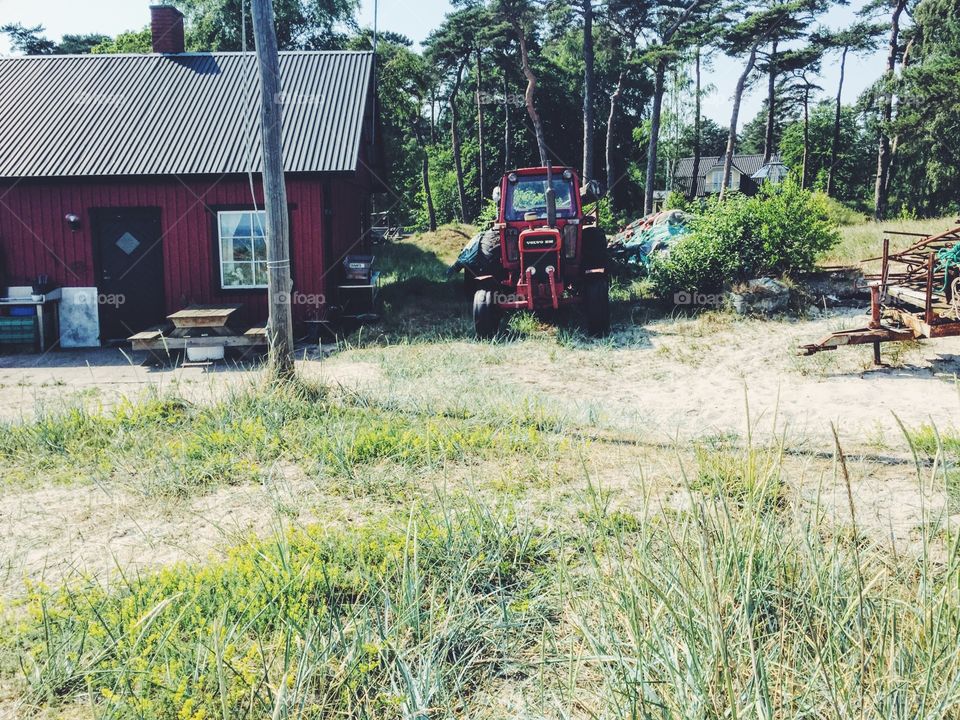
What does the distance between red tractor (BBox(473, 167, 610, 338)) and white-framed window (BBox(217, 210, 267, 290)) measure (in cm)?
373

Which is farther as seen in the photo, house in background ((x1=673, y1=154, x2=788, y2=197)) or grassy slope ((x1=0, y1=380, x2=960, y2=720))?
house in background ((x1=673, y1=154, x2=788, y2=197))

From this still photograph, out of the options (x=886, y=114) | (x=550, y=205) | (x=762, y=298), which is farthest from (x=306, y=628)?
(x=886, y=114)

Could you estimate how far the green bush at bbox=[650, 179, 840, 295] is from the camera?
12.5m

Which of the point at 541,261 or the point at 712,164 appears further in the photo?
the point at 712,164

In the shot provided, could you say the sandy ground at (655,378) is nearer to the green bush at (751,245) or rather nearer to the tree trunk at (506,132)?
the green bush at (751,245)

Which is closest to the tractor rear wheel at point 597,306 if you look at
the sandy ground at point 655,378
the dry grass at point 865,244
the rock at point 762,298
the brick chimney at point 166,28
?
the sandy ground at point 655,378

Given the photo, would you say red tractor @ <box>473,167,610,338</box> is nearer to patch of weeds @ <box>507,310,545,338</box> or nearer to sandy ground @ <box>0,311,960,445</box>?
patch of weeds @ <box>507,310,545,338</box>

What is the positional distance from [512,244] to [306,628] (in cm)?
927

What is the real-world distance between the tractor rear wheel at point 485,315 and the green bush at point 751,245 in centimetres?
344

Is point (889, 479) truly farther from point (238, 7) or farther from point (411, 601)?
point (238, 7)

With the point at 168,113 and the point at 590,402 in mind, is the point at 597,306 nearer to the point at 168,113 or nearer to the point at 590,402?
the point at 590,402

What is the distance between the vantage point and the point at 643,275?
49.9 feet

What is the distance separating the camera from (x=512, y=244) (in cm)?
1184

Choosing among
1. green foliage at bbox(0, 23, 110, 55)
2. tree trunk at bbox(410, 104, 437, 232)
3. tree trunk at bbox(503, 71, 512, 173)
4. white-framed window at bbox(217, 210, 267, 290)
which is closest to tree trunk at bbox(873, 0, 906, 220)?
tree trunk at bbox(503, 71, 512, 173)
